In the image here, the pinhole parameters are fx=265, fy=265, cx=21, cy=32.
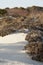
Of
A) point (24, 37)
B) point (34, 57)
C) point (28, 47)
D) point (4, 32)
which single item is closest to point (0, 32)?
point (4, 32)

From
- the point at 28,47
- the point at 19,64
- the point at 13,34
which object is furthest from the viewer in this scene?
the point at 13,34

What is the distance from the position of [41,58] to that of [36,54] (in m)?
0.30

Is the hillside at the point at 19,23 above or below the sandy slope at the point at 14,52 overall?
below

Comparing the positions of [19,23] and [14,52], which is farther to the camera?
[19,23]

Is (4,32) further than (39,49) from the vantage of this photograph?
Yes

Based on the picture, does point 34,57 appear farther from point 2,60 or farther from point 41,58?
point 2,60

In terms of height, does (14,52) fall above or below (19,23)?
above

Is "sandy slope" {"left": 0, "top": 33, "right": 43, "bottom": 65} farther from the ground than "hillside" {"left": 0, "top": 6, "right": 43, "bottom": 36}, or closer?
farther from the ground

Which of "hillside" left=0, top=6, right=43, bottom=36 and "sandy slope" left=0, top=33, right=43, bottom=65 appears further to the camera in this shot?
"hillside" left=0, top=6, right=43, bottom=36

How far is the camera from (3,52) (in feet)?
31.8

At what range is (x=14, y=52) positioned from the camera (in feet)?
32.3

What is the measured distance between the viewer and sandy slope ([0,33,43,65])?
28.7ft

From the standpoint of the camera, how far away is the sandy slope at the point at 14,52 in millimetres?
8751

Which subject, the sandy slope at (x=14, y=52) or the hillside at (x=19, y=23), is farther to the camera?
the hillside at (x=19, y=23)
